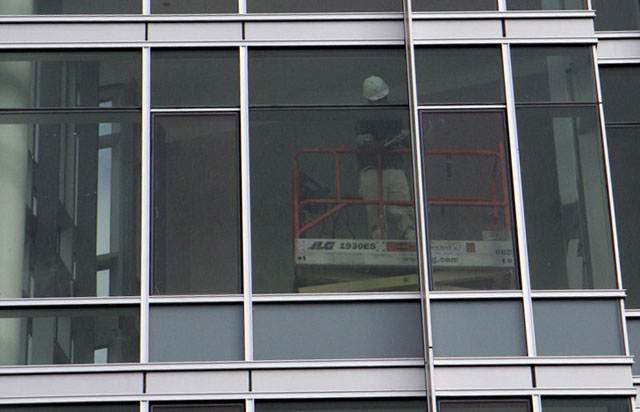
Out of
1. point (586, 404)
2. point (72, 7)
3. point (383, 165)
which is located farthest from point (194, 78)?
point (586, 404)

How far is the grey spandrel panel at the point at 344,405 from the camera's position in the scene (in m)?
13.6

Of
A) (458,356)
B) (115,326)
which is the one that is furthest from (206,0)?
(458,356)

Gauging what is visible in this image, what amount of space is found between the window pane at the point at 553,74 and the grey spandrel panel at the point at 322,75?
1.44 m

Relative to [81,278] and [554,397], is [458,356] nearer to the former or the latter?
[554,397]

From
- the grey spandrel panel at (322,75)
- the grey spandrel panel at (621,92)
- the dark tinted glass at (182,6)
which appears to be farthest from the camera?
the grey spandrel panel at (621,92)

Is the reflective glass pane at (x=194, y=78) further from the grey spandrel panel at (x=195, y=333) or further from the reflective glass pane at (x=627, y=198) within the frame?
the reflective glass pane at (x=627, y=198)

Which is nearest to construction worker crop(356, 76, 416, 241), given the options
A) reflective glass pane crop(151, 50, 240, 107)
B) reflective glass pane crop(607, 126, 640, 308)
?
reflective glass pane crop(151, 50, 240, 107)

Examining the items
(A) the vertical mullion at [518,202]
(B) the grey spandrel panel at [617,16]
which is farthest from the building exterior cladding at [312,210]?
(B) the grey spandrel panel at [617,16]

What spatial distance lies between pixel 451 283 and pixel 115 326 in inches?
156

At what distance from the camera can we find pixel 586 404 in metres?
13.5

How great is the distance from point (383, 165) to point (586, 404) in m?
3.71

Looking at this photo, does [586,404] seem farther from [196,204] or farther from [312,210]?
[196,204]

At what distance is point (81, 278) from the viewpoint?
554 inches

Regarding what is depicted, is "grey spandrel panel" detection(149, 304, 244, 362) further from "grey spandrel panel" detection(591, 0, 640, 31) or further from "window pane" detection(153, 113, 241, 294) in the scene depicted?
"grey spandrel panel" detection(591, 0, 640, 31)
